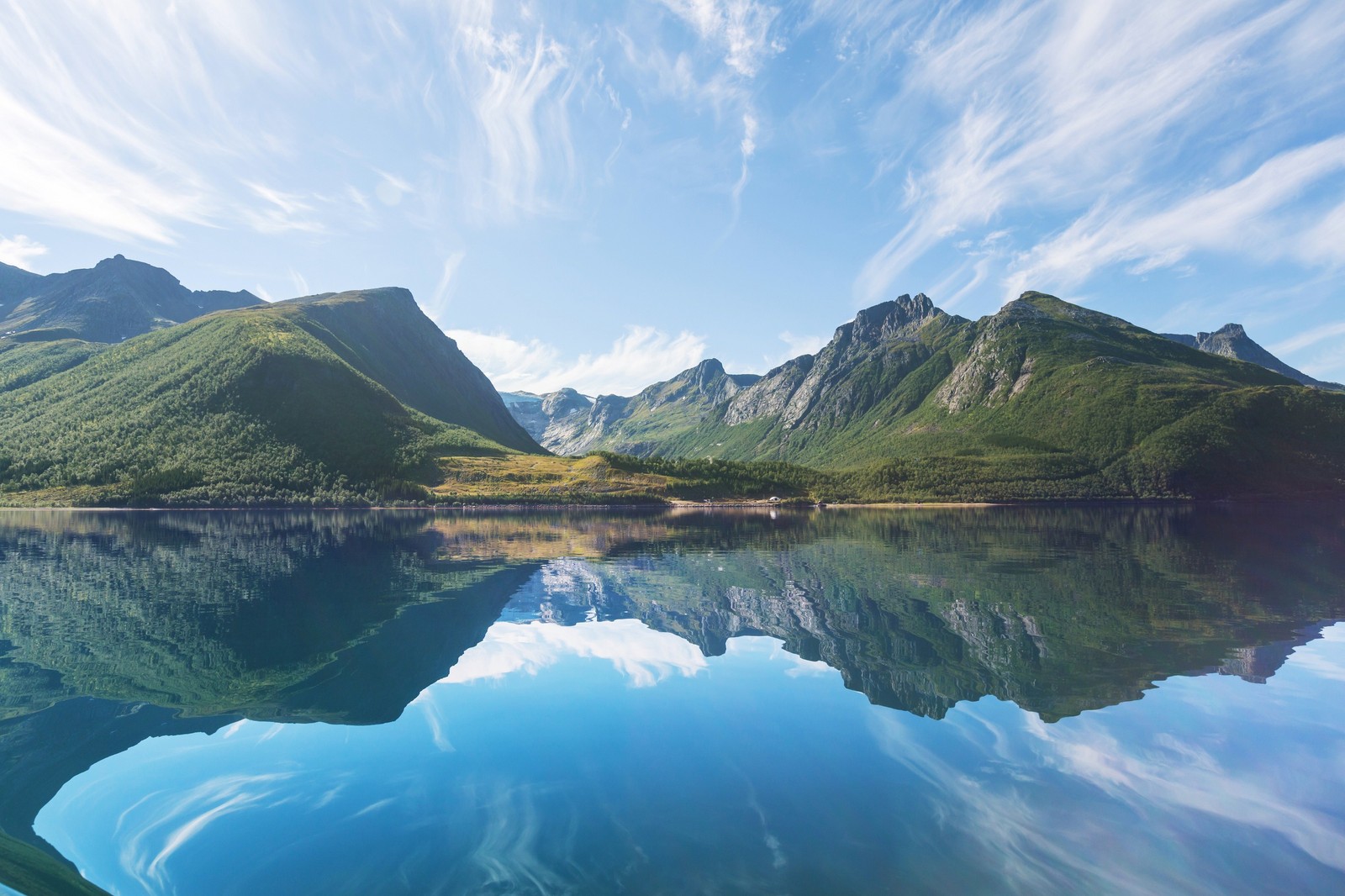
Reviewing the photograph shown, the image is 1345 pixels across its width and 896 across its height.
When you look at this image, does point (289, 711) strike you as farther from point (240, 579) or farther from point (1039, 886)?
point (240, 579)

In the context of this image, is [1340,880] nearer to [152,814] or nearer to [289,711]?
[152,814]

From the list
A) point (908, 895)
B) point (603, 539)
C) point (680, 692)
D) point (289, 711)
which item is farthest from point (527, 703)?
point (603, 539)

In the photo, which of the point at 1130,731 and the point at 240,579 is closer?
the point at 1130,731

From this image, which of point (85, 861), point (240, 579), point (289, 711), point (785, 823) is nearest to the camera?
point (85, 861)

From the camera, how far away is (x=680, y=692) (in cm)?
2964

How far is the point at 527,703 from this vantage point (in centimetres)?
2805

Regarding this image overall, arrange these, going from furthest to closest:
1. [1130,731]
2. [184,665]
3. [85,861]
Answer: [184,665] < [1130,731] < [85,861]

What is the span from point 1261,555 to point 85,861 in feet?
343

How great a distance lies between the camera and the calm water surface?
15844mm

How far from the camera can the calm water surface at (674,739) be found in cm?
1584

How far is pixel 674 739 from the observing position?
24062 millimetres

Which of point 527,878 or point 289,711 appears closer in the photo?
point 527,878

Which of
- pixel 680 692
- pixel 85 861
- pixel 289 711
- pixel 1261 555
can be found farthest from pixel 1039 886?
pixel 1261 555

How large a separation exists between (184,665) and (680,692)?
83.9ft
